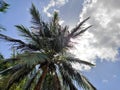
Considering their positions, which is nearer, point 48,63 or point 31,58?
point 31,58

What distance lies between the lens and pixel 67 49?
1775 cm

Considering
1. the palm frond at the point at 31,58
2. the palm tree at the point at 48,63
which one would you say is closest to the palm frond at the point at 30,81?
the palm tree at the point at 48,63

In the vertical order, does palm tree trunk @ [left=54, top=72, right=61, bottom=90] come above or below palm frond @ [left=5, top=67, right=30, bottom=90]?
below

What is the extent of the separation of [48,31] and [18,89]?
7.21 m

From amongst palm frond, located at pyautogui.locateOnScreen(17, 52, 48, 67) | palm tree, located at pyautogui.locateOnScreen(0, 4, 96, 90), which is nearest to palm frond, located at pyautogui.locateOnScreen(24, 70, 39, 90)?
palm tree, located at pyautogui.locateOnScreen(0, 4, 96, 90)

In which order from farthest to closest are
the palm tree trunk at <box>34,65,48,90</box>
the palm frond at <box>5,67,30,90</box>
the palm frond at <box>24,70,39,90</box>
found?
the palm frond at <box>24,70,39,90</box> → the palm tree trunk at <box>34,65,48,90</box> → the palm frond at <box>5,67,30,90</box>

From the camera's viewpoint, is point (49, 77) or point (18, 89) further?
point (18, 89)

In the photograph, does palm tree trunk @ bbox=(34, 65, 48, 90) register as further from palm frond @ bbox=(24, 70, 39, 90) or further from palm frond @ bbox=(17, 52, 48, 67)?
palm frond @ bbox=(17, 52, 48, 67)

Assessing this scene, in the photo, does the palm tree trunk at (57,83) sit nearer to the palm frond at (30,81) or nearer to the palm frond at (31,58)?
the palm frond at (30,81)

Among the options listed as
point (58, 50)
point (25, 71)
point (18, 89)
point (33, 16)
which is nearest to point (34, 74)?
point (25, 71)

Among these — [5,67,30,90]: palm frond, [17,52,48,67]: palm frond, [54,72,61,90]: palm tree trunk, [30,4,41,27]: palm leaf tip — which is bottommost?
[54,72,61,90]: palm tree trunk

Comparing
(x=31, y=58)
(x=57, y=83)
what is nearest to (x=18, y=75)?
(x=57, y=83)

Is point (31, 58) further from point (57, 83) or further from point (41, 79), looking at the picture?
point (57, 83)

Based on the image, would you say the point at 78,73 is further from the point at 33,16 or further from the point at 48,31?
the point at 33,16
